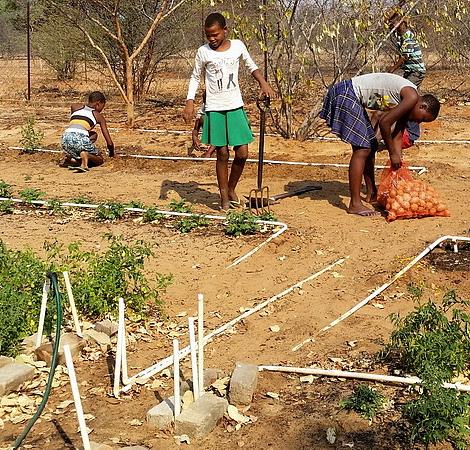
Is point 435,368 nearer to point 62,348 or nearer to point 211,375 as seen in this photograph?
point 211,375

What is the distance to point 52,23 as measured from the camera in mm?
17609

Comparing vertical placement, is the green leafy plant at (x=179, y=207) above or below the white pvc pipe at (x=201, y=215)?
above

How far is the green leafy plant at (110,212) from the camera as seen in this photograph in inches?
256

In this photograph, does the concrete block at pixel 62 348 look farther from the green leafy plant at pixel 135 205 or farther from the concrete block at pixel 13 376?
the green leafy plant at pixel 135 205

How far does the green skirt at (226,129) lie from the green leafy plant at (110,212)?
974 millimetres

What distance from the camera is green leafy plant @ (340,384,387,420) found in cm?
313

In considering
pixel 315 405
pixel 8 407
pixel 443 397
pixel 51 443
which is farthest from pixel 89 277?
pixel 443 397

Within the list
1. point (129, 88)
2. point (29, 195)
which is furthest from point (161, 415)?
point (129, 88)

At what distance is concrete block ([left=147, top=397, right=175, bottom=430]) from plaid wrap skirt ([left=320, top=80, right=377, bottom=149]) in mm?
3521

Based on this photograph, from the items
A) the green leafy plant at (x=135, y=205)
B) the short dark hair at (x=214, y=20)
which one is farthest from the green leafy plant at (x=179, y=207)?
the short dark hair at (x=214, y=20)

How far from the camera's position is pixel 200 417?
3.07 m

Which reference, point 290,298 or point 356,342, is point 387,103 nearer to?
point 290,298

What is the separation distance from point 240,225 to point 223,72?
4.44ft

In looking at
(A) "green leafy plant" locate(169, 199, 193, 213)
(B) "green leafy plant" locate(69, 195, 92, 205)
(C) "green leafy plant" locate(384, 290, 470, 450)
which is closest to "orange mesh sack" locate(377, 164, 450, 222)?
(A) "green leafy plant" locate(169, 199, 193, 213)
